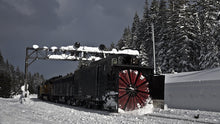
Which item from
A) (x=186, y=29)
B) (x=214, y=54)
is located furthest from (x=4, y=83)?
(x=214, y=54)

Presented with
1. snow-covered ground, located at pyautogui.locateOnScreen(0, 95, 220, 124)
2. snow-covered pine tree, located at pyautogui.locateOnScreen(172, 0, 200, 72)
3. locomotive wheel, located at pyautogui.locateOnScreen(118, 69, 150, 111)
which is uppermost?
snow-covered pine tree, located at pyautogui.locateOnScreen(172, 0, 200, 72)

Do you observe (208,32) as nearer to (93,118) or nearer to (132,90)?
(132,90)

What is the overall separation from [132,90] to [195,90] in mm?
8532

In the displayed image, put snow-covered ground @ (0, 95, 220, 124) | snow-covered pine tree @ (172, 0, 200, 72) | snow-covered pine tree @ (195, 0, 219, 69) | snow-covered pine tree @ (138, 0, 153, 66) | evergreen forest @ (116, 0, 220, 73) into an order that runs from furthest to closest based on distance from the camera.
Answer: snow-covered pine tree @ (138, 0, 153, 66) → snow-covered pine tree @ (172, 0, 200, 72) → evergreen forest @ (116, 0, 220, 73) → snow-covered pine tree @ (195, 0, 219, 69) → snow-covered ground @ (0, 95, 220, 124)

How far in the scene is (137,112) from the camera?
555 inches

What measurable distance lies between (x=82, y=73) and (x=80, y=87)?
1069mm

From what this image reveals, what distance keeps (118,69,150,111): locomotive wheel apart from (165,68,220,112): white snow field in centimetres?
666

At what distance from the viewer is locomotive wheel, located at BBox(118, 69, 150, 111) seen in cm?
1380

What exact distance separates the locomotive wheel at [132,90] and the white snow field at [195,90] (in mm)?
6662

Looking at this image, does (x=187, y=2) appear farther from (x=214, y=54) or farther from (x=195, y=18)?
(x=214, y=54)

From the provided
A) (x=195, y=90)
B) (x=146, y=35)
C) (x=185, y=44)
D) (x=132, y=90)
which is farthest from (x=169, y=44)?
(x=132, y=90)

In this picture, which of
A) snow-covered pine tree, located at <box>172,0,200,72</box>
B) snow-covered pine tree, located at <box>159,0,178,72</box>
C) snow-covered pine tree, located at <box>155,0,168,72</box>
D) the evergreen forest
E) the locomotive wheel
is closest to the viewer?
the locomotive wheel

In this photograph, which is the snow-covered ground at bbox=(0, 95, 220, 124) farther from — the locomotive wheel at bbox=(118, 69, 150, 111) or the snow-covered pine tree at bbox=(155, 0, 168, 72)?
the snow-covered pine tree at bbox=(155, 0, 168, 72)

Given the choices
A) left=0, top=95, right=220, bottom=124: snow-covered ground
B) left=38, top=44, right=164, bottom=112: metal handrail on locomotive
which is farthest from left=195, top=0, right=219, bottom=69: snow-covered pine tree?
left=0, top=95, right=220, bottom=124: snow-covered ground
